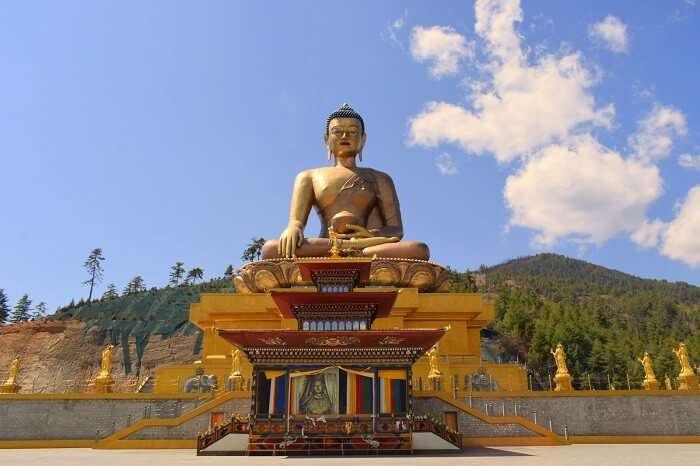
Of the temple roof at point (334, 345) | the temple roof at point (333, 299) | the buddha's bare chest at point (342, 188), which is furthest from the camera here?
the buddha's bare chest at point (342, 188)

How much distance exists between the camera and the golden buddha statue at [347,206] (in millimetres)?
21828

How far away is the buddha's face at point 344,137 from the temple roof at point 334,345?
14200 millimetres

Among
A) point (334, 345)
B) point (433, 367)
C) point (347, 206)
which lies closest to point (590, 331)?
point (347, 206)

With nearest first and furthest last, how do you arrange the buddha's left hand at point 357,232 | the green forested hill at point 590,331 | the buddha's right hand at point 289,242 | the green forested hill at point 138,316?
1. the buddha's right hand at point 289,242
2. the buddha's left hand at point 357,232
3. the green forested hill at point 590,331
4. the green forested hill at point 138,316

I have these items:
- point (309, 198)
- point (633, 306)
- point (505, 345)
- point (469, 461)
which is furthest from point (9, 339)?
point (633, 306)

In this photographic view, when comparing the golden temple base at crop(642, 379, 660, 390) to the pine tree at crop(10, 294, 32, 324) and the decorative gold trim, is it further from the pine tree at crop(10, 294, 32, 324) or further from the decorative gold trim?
the pine tree at crop(10, 294, 32, 324)

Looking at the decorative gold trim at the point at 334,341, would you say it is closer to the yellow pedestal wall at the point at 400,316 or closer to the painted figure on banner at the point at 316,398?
the painted figure on banner at the point at 316,398

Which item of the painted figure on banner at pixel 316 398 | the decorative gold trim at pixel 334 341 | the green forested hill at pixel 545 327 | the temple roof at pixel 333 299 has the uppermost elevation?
the green forested hill at pixel 545 327

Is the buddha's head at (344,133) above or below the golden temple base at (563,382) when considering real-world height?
above

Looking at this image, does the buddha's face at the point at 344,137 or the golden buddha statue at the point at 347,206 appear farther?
the buddha's face at the point at 344,137

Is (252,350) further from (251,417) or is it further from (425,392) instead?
(425,392)

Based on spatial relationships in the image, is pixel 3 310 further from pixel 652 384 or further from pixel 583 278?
pixel 583 278

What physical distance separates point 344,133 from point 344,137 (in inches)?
7.8

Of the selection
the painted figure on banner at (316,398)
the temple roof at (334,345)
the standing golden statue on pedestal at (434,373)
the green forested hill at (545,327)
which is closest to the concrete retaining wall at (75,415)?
the temple roof at (334,345)
